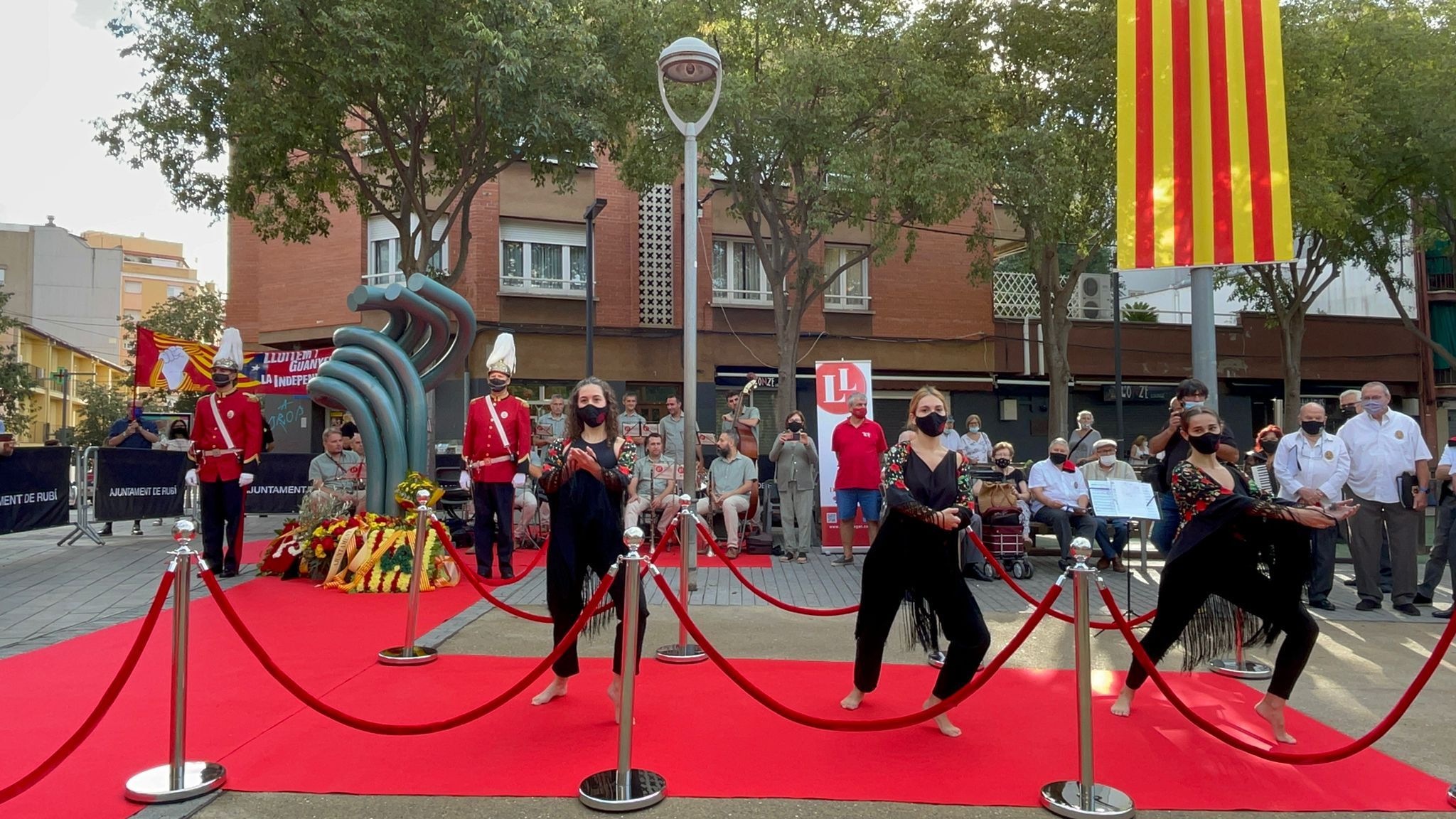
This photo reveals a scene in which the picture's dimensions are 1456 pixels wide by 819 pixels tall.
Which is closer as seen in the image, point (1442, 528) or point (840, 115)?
point (1442, 528)

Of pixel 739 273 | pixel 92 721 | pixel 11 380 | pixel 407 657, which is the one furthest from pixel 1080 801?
pixel 11 380

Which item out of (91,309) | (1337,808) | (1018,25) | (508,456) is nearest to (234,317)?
(508,456)

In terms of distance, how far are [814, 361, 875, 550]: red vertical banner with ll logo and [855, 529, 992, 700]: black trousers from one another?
703 cm

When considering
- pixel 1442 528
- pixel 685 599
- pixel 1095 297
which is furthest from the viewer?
pixel 1095 297

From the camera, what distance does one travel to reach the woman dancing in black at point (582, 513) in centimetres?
509

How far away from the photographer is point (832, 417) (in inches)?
489

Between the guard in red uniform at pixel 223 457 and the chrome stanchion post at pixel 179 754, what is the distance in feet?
18.8

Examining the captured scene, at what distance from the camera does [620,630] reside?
4820 mm

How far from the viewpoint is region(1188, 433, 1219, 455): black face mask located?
16.4 ft

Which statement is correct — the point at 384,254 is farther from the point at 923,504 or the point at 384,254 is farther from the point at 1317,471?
the point at 923,504

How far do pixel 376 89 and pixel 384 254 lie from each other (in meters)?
8.54

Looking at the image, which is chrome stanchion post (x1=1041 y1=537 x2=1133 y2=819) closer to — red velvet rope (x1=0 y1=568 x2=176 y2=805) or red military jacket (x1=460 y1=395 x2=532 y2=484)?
red velvet rope (x1=0 y1=568 x2=176 y2=805)

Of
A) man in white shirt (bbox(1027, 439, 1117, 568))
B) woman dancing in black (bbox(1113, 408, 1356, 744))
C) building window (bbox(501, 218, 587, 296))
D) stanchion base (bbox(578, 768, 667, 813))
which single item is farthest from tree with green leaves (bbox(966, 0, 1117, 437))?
stanchion base (bbox(578, 768, 667, 813))

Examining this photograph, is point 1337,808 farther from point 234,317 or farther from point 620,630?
point 234,317
